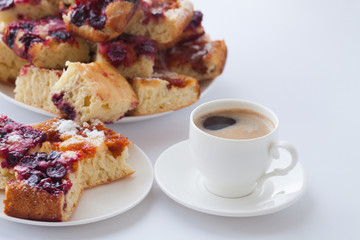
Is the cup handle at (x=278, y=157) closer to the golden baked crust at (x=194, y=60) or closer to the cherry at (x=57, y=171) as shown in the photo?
the cherry at (x=57, y=171)

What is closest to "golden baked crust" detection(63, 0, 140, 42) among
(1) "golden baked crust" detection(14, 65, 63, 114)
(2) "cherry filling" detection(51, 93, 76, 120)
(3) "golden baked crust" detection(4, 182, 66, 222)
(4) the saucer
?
(1) "golden baked crust" detection(14, 65, 63, 114)

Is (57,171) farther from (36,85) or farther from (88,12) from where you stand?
(88,12)

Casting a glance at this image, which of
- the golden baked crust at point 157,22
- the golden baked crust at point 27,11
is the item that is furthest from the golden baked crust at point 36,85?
the golden baked crust at point 157,22

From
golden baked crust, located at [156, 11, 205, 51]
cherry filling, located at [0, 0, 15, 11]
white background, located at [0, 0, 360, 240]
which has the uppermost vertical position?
cherry filling, located at [0, 0, 15, 11]

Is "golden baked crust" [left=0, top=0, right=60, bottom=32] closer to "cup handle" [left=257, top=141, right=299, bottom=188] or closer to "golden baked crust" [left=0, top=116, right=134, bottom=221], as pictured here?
"golden baked crust" [left=0, top=116, right=134, bottom=221]

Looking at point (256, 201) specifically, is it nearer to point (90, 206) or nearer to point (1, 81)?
point (90, 206)

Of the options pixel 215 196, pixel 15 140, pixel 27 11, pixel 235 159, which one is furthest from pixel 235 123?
pixel 27 11
